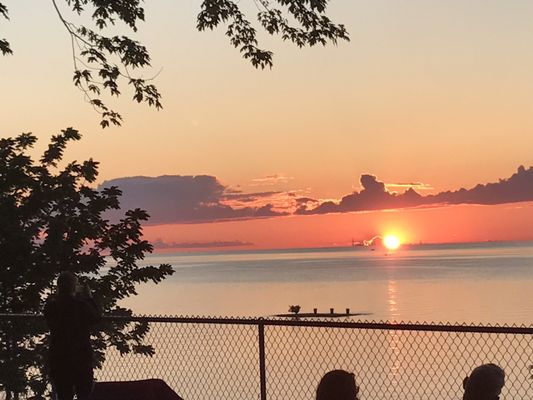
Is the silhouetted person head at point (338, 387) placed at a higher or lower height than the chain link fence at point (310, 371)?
higher

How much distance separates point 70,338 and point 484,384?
581 centimetres

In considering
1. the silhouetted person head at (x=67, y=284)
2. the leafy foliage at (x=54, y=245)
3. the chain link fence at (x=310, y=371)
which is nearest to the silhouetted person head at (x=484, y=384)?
the silhouetted person head at (x=67, y=284)

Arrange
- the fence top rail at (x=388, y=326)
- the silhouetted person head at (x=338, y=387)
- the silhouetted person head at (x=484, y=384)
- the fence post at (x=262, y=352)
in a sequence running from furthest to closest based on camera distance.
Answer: the fence post at (x=262, y=352) → the fence top rail at (x=388, y=326) → the silhouetted person head at (x=484, y=384) → the silhouetted person head at (x=338, y=387)

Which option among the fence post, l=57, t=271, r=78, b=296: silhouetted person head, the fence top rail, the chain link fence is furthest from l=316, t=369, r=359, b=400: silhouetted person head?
the chain link fence

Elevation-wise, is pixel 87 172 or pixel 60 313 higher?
pixel 87 172

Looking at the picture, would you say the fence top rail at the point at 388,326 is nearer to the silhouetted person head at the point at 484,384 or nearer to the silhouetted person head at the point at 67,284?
the silhouetted person head at the point at 67,284

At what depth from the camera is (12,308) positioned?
1683 cm

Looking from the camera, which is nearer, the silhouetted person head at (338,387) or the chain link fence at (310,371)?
the silhouetted person head at (338,387)

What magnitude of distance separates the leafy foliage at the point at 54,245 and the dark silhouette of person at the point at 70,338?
6471mm

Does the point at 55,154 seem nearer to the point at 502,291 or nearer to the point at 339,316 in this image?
the point at 339,316

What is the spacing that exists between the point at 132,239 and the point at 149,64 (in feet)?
12.7

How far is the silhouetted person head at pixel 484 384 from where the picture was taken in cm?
512

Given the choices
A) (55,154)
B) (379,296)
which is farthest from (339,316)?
(55,154)

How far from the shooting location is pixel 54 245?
55.1 feet
